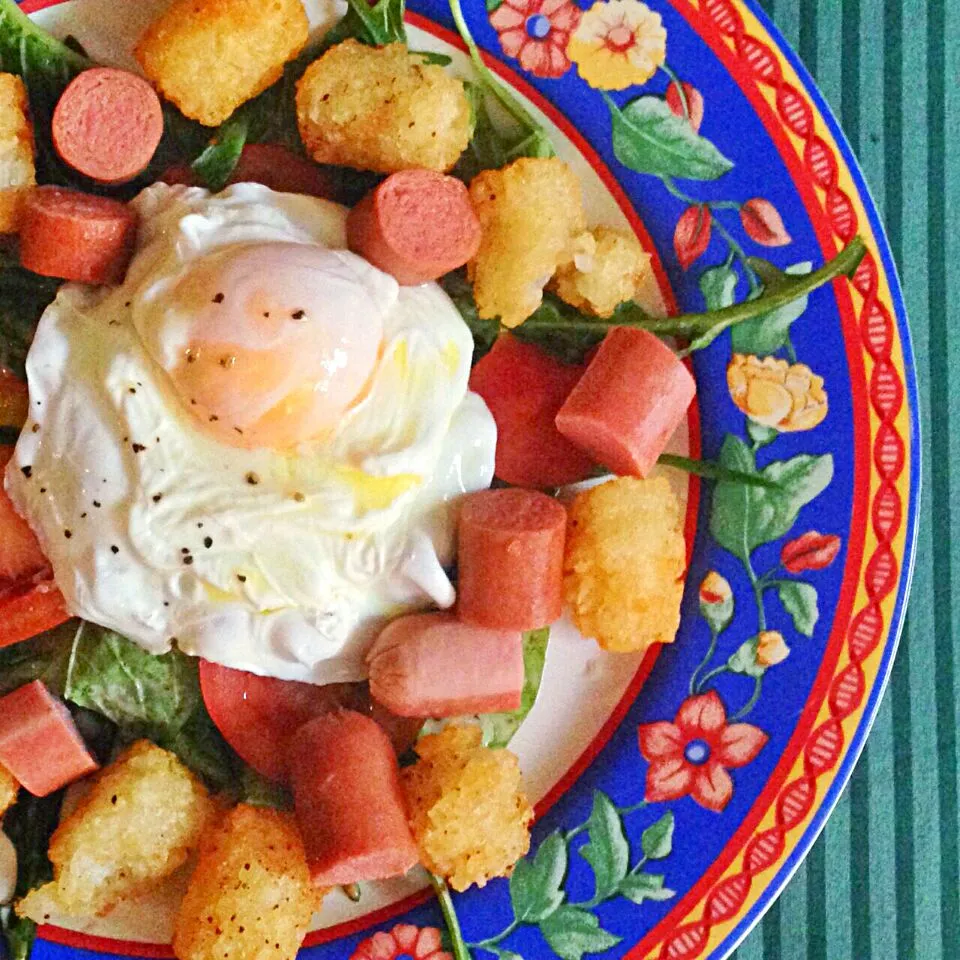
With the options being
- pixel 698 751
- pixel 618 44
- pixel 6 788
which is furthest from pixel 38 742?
pixel 618 44

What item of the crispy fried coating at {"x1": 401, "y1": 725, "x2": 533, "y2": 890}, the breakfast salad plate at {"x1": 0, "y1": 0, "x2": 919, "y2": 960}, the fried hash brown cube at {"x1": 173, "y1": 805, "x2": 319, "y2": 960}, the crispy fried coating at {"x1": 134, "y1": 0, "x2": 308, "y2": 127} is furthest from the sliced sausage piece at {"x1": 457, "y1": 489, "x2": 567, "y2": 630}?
the crispy fried coating at {"x1": 134, "y1": 0, "x2": 308, "y2": 127}

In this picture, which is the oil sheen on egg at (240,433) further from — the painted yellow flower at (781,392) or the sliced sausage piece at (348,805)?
the painted yellow flower at (781,392)

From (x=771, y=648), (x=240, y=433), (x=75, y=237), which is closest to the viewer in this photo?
(x=240, y=433)

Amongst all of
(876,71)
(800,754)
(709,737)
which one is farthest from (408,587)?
(876,71)

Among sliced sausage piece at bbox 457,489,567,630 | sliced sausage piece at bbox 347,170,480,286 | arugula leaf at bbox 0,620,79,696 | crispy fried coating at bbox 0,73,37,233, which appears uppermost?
crispy fried coating at bbox 0,73,37,233

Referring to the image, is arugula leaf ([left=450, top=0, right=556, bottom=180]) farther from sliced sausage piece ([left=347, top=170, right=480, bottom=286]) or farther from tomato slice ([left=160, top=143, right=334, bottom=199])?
tomato slice ([left=160, top=143, right=334, bottom=199])

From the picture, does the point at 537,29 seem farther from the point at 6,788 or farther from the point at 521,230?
the point at 6,788

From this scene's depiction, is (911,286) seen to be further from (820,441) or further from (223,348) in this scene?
(223,348)
